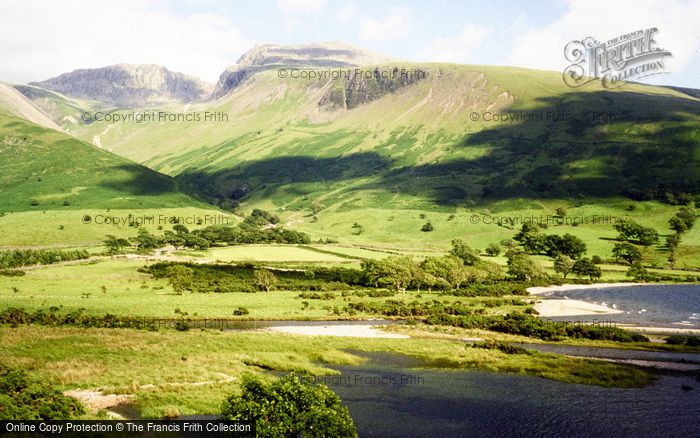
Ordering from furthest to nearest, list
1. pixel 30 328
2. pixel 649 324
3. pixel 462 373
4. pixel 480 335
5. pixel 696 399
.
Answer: pixel 649 324
pixel 480 335
pixel 30 328
pixel 462 373
pixel 696 399

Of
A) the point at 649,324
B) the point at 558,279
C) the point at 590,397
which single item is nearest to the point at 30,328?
the point at 590,397

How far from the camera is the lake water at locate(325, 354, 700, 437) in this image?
46.9 metres

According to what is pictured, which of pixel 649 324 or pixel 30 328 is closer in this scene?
pixel 30 328

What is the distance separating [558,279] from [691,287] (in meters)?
36.1

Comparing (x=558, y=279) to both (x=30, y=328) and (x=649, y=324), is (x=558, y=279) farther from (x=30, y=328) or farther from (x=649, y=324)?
(x=30, y=328)

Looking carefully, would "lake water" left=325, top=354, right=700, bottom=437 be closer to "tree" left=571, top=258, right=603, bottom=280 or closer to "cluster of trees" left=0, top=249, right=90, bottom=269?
"tree" left=571, top=258, right=603, bottom=280

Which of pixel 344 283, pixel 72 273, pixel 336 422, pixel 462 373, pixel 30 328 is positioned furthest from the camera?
pixel 344 283

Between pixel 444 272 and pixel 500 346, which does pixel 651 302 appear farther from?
pixel 500 346

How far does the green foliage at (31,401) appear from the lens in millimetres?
41469

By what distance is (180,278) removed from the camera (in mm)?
138000

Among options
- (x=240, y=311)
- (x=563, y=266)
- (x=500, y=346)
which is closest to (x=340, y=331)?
(x=240, y=311)

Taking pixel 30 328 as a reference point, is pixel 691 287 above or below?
below

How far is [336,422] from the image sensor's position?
125ft

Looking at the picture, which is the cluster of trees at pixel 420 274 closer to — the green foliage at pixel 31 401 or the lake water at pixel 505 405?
the lake water at pixel 505 405
